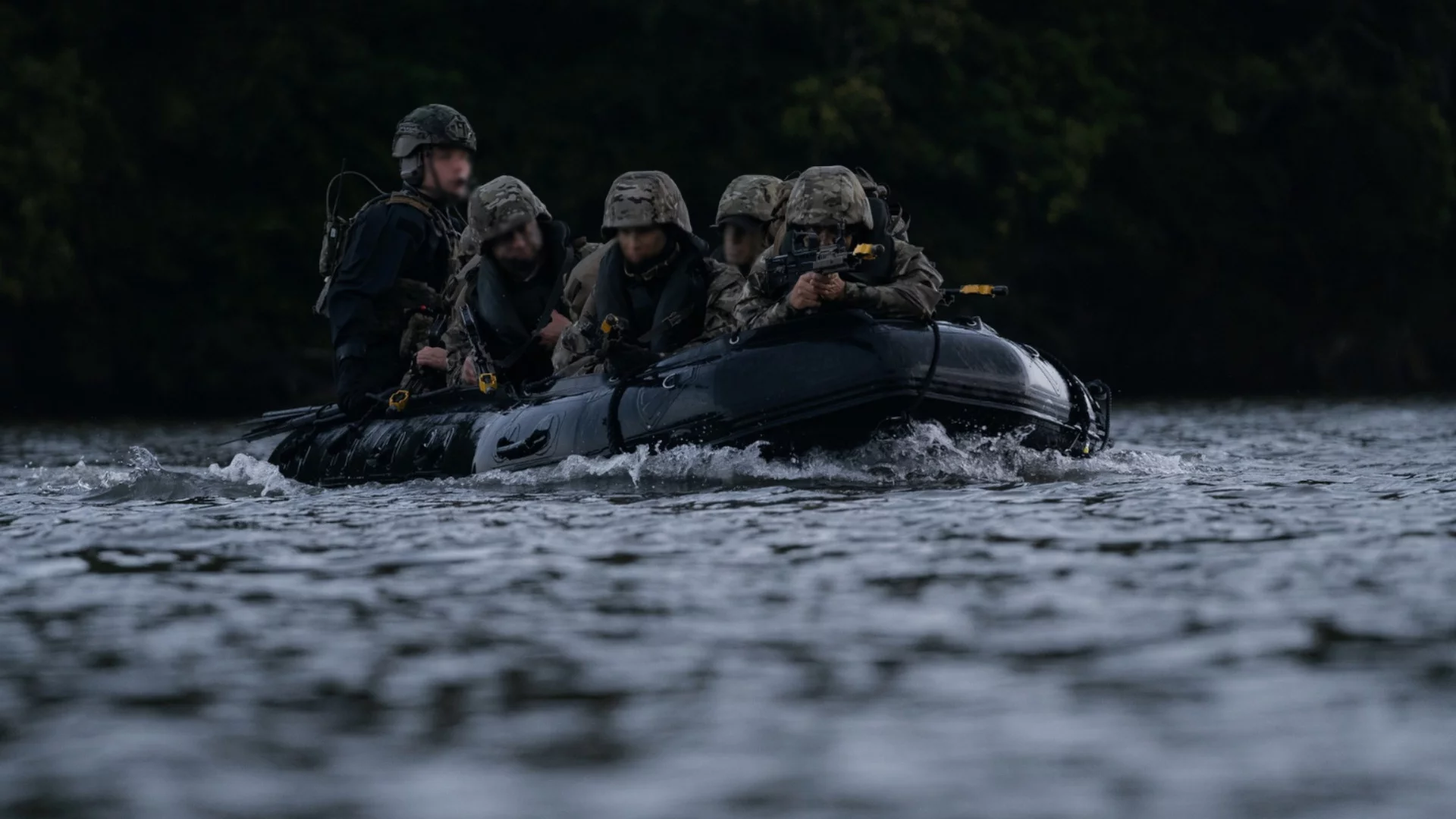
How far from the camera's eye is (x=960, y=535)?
26.1 ft

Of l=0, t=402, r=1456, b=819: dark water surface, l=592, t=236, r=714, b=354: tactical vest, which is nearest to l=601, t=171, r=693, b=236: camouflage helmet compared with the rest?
l=592, t=236, r=714, b=354: tactical vest

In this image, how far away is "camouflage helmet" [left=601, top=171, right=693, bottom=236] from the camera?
11.2 meters

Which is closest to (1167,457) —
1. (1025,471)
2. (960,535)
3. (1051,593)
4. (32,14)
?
(1025,471)

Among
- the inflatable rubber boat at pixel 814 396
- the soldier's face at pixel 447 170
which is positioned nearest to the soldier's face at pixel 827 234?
the inflatable rubber boat at pixel 814 396

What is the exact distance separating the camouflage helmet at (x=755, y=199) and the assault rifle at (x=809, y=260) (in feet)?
2.58

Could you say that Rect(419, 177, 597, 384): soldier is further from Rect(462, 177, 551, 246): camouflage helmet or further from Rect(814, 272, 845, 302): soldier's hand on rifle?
Rect(814, 272, 845, 302): soldier's hand on rifle

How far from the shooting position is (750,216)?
11422 millimetres

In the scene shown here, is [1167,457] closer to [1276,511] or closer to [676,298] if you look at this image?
[676,298]

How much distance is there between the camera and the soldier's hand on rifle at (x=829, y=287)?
33.3 ft

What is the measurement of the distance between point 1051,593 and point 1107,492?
3.25 metres

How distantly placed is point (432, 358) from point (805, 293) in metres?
3.53

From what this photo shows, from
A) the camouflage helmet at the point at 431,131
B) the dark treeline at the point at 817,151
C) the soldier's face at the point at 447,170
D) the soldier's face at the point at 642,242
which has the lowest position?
the soldier's face at the point at 642,242

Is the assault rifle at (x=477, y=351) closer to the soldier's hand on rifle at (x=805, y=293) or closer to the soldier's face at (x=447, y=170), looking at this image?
the soldier's face at (x=447, y=170)

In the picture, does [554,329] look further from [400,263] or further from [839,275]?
[839,275]
